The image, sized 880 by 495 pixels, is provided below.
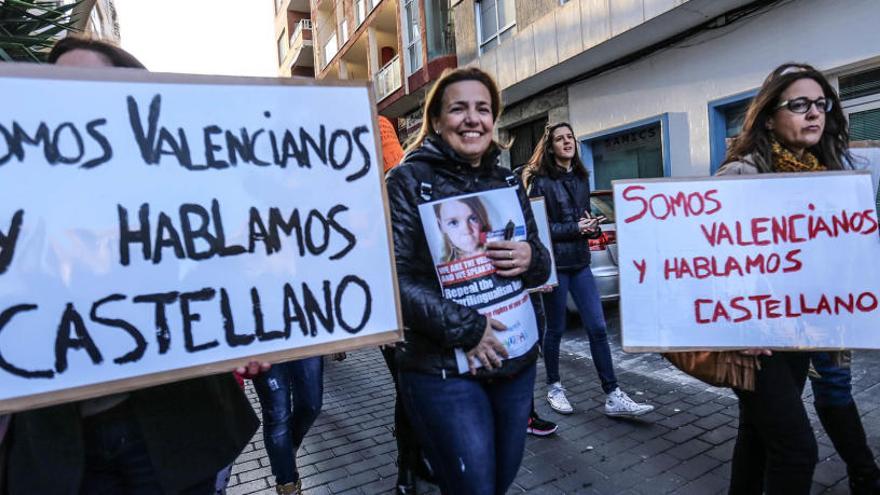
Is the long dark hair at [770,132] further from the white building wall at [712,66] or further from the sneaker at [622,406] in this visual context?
the white building wall at [712,66]

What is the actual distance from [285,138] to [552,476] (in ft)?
7.79

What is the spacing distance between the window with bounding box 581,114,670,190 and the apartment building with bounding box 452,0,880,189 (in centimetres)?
2

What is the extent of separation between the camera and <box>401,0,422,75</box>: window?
51.4 ft

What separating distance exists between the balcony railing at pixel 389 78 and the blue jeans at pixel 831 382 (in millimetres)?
15736

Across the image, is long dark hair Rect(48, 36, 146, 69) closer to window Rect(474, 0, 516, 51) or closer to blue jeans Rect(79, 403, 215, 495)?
blue jeans Rect(79, 403, 215, 495)

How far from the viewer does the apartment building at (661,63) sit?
6359 millimetres

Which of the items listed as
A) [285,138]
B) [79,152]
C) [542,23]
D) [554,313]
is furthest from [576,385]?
[542,23]

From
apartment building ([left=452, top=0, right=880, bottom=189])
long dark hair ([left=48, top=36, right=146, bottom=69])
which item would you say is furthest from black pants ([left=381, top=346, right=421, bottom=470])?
apartment building ([left=452, top=0, right=880, bottom=189])

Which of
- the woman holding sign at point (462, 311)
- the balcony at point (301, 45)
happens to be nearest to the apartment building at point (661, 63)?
the woman holding sign at point (462, 311)

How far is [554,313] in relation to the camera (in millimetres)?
3760

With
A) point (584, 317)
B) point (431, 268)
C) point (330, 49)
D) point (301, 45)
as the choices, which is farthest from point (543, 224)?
point (301, 45)

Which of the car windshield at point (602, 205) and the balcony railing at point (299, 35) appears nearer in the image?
the car windshield at point (602, 205)

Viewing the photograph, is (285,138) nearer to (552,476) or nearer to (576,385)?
(552,476)

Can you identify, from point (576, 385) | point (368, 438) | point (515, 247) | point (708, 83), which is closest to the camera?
point (515, 247)
